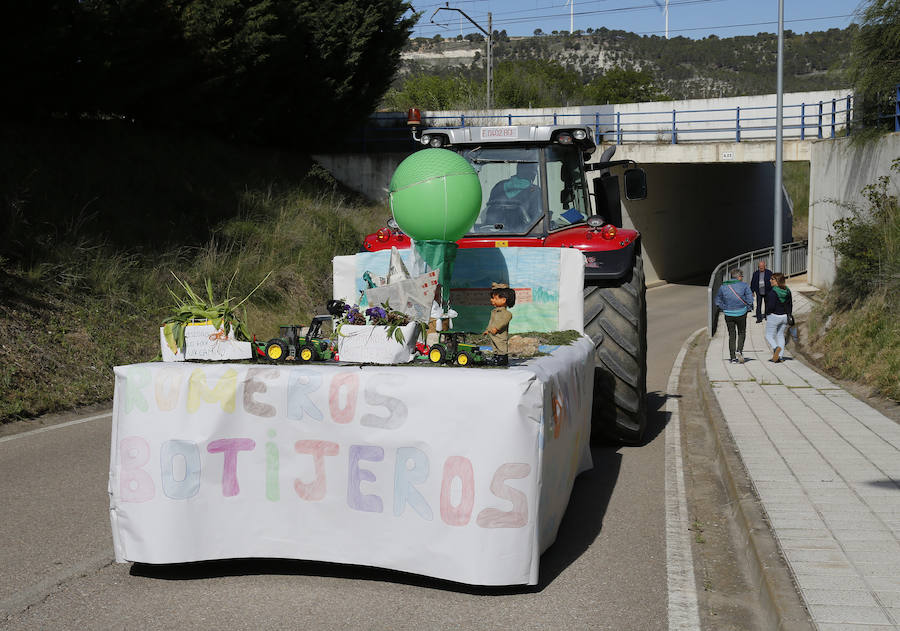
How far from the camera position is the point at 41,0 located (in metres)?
20.2

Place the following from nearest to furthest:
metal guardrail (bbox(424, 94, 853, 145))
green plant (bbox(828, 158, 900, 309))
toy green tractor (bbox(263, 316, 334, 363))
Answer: toy green tractor (bbox(263, 316, 334, 363))
green plant (bbox(828, 158, 900, 309))
metal guardrail (bbox(424, 94, 853, 145))

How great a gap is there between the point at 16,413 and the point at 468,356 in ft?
25.3

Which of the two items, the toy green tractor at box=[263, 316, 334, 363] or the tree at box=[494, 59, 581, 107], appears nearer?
the toy green tractor at box=[263, 316, 334, 363]

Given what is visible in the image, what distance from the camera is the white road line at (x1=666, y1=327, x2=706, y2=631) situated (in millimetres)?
5053

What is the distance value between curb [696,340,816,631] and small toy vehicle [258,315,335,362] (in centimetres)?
289

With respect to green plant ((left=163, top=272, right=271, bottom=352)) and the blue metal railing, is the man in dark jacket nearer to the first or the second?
the blue metal railing

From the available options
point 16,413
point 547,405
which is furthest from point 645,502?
point 16,413

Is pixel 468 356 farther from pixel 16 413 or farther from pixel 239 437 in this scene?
pixel 16 413

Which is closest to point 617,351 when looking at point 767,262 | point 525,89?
point 767,262

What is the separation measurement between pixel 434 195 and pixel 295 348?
6.04 feet

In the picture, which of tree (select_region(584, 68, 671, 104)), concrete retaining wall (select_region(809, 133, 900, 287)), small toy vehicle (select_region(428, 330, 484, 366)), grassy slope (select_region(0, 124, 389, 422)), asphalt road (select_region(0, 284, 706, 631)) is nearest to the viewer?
asphalt road (select_region(0, 284, 706, 631))

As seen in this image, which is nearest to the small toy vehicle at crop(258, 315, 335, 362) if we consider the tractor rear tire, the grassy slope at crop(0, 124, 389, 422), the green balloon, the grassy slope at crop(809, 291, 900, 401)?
the green balloon

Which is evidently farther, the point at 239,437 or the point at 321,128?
the point at 321,128

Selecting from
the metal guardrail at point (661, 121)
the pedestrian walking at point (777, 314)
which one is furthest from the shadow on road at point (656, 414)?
the metal guardrail at point (661, 121)
